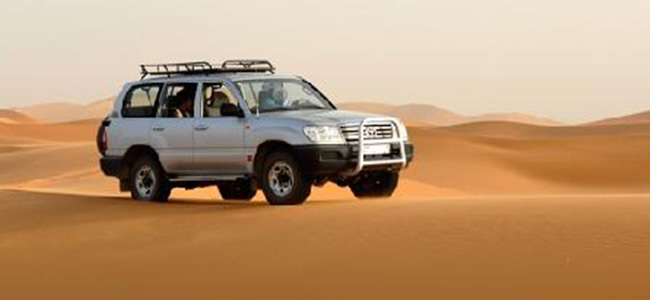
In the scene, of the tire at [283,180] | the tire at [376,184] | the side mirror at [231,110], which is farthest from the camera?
the tire at [376,184]

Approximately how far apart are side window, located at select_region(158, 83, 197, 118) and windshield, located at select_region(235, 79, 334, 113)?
106 cm

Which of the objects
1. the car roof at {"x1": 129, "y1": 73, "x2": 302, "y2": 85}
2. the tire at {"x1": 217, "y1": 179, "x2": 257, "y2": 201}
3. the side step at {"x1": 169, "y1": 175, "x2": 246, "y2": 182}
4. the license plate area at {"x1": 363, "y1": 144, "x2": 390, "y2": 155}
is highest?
the car roof at {"x1": 129, "y1": 73, "x2": 302, "y2": 85}

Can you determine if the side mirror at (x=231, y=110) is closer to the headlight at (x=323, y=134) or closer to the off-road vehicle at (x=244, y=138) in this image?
the off-road vehicle at (x=244, y=138)

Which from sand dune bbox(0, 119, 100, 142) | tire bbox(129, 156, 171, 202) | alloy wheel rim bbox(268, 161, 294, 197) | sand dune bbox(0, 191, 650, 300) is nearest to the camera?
sand dune bbox(0, 191, 650, 300)

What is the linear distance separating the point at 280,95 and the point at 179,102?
160 centimetres

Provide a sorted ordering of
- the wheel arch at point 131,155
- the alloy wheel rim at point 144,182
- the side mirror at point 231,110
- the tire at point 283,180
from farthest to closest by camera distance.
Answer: the wheel arch at point 131,155, the alloy wheel rim at point 144,182, the side mirror at point 231,110, the tire at point 283,180

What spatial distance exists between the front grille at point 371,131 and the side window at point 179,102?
108 inches

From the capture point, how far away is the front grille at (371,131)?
14352mm

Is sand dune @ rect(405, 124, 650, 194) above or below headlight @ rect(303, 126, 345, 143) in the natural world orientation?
below

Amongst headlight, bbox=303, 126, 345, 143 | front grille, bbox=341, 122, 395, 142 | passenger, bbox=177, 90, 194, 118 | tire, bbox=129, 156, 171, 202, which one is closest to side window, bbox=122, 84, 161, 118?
passenger, bbox=177, 90, 194, 118

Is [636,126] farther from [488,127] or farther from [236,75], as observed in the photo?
[236,75]

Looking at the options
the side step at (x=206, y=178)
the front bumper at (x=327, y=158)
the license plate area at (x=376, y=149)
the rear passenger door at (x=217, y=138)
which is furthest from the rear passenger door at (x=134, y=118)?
the license plate area at (x=376, y=149)

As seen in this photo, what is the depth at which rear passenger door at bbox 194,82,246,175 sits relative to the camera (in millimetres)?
15109

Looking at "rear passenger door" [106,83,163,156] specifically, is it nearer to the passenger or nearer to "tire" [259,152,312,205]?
the passenger
